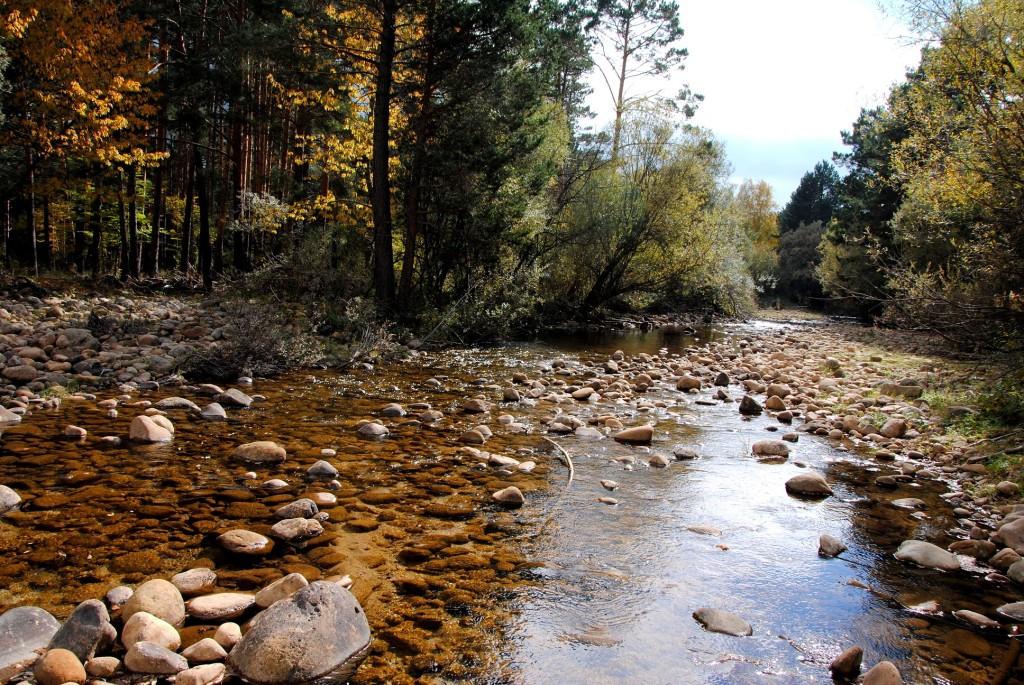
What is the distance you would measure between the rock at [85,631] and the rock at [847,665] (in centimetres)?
347

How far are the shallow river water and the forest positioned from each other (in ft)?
11.9

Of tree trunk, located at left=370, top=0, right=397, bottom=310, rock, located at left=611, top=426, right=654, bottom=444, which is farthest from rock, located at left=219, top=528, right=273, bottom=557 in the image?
tree trunk, located at left=370, top=0, right=397, bottom=310

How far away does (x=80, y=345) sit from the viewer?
30.5ft

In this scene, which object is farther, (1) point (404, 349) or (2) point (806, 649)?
(1) point (404, 349)

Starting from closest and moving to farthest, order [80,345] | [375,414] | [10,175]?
[375,414], [80,345], [10,175]

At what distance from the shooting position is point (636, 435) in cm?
727

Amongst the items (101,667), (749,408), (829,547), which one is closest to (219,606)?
(101,667)

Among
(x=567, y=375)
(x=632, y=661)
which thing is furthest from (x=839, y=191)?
(x=632, y=661)

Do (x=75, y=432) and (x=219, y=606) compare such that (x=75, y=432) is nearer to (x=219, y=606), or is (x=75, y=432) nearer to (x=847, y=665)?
(x=219, y=606)

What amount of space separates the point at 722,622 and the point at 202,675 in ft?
8.71

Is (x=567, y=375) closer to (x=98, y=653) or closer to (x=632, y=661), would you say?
(x=632, y=661)

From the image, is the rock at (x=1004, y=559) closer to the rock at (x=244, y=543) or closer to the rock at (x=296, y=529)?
the rock at (x=296, y=529)

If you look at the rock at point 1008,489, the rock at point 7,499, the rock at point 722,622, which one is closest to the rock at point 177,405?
the rock at point 7,499

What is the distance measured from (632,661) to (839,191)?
1725 inches
